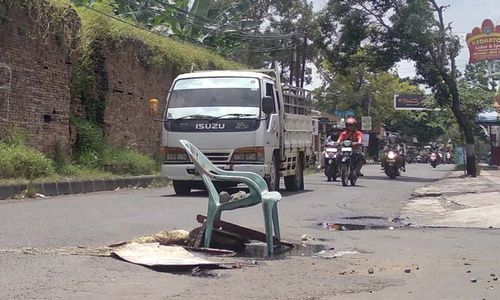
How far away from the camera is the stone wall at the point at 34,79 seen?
1470 centimetres

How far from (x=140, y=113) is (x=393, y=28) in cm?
1071

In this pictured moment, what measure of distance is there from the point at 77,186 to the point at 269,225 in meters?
9.04

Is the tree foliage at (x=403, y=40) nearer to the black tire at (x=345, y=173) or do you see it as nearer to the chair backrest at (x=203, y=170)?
the black tire at (x=345, y=173)

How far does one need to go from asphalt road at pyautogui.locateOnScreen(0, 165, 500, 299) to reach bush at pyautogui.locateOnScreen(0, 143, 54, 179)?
8.84ft

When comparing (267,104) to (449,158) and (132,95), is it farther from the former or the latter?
(449,158)

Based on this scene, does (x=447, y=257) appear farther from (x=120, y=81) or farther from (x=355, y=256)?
(x=120, y=81)

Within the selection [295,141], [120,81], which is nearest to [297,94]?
[295,141]

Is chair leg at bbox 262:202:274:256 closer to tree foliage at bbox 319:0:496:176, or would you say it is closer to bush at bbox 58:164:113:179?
bush at bbox 58:164:113:179

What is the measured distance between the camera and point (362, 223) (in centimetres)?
1010

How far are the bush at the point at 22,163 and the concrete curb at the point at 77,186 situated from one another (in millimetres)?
579

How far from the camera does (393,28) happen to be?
26484 millimetres

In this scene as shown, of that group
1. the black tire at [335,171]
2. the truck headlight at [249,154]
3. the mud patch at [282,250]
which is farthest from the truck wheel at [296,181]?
the mud patch at [282,250]

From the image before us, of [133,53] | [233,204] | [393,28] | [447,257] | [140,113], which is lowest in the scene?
[447,257]

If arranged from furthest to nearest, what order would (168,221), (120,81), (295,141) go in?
(120,81) → (295,141) → (168,221)
